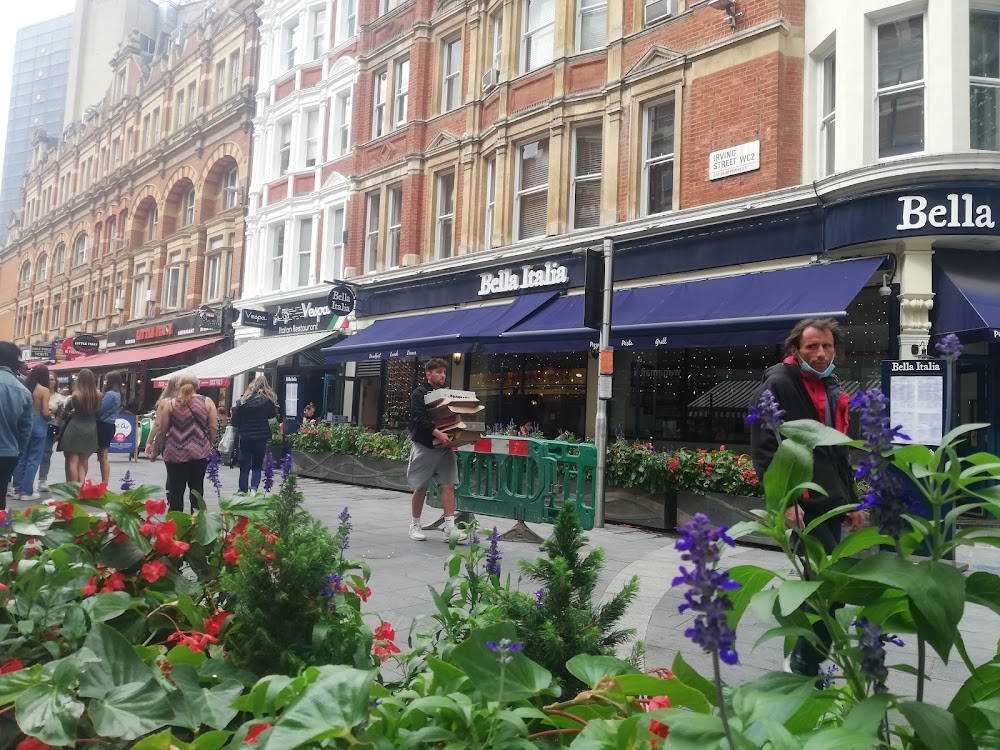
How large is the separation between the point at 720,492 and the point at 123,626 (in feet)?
24.8

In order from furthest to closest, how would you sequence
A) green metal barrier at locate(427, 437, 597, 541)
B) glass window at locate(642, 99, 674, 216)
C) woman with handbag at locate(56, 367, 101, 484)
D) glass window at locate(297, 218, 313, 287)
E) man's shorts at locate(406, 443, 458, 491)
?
glass window at locate(297, 218, 313, 287), glass window at locate(642, 99, 674, 216), woman with handbag at locate(56, 367, 101, 484), green metal barrier at locate(427, 437, 597, 541), man's shorts at locate(406, 443, 458, 491)

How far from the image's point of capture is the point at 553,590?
1490mm

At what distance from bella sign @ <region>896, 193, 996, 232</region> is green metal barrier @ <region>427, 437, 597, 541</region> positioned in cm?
537

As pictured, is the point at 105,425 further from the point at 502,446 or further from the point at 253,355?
the point at 253,355

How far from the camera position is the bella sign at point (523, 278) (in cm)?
1425

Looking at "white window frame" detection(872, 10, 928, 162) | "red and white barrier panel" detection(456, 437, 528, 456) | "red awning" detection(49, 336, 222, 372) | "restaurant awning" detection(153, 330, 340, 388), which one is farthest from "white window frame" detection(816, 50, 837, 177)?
"red awning" detection(49, 336, 222, 372)

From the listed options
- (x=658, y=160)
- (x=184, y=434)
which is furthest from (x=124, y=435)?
(x=658, y=160)

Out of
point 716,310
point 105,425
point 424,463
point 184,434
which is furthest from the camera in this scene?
point 716,310

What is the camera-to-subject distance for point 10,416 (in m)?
6.14

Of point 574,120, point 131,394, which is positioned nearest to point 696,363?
point 574,120

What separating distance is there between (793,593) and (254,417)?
9512 mm

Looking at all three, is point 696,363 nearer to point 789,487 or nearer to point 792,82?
point 792,82

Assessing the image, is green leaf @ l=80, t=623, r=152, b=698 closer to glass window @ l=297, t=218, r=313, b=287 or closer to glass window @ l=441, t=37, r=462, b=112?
glass window @ l=441, t=37, r=462, b=112

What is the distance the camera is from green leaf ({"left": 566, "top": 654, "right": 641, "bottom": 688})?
1268 mm
